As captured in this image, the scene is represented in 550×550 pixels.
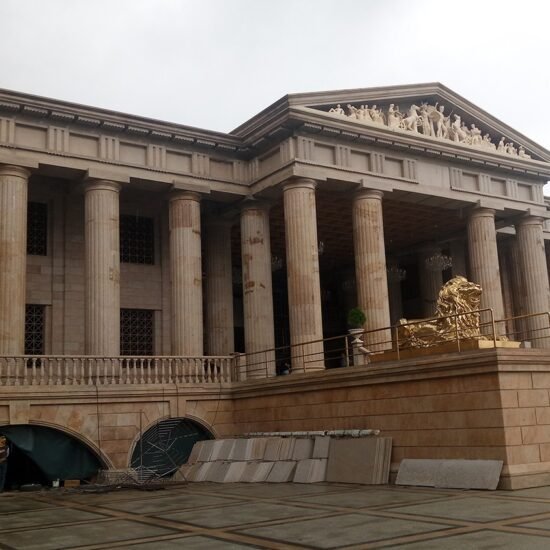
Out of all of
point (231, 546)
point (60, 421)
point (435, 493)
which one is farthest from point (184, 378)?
point (231, 546)

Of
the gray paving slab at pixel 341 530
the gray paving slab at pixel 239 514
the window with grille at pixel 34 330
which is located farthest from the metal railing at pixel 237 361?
the gray paving slab at pixel 341 530

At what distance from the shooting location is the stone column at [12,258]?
23094 millimetres

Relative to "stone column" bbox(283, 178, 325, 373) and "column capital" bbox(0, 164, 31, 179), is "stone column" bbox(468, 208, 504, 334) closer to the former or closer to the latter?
"stone column" bbox(283, 178, 325, 373)

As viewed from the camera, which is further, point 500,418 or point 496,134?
point 496,134

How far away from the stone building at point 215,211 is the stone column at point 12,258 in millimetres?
45

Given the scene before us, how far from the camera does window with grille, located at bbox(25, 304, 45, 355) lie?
89.3 feet

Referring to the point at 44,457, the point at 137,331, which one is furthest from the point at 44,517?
the point at 137,331

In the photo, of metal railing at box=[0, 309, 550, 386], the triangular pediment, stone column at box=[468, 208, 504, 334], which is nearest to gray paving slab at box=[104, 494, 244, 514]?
metal railing at box=[0, 309, 550, 386]

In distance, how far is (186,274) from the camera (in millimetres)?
26453

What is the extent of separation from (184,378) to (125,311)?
19.2 feet

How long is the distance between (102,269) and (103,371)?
11.8 ft

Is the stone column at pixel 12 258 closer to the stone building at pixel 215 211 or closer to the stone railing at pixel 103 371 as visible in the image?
the stone building at pixel 215 211

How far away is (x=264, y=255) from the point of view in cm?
2795

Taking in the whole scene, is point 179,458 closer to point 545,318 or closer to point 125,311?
point 125,311
